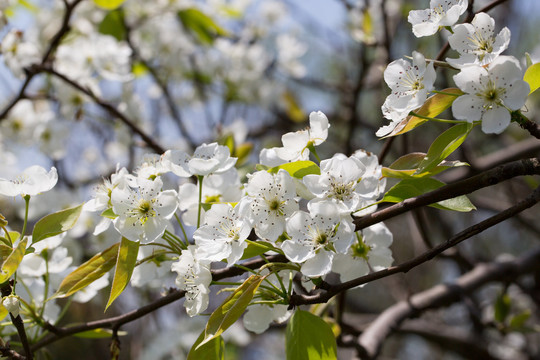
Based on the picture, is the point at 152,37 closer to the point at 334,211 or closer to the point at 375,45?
the point at 375,45

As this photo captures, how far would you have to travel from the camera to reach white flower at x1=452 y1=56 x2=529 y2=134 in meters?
A: 0.72

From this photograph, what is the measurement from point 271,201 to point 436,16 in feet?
1.35

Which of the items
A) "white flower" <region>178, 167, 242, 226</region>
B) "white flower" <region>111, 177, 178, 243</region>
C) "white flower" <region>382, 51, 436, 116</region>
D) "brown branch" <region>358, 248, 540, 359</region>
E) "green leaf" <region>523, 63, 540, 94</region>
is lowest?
"brown branch" <region>358, 248, 540, 359</region>

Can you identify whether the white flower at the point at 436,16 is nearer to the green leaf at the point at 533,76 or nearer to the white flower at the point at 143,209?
the green leaf at the point at 533,76

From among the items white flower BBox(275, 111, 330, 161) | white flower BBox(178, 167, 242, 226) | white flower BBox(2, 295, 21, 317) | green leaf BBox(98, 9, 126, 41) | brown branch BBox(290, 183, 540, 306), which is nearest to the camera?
brown branch BBox(290, 183, 540, 306)

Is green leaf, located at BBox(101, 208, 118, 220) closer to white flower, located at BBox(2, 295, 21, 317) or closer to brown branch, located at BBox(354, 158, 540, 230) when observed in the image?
white flower, located at BBox(2, 295, 21, 317)

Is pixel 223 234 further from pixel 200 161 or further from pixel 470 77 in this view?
pixel 470 77

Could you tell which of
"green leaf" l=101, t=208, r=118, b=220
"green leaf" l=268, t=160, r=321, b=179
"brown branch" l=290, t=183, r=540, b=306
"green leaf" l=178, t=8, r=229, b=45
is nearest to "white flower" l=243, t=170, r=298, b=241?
"green leaf" l=268, t=160, r=321, b=179

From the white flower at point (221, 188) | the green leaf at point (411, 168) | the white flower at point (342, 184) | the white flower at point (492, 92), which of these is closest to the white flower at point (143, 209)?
the white flower at point (221, 188)

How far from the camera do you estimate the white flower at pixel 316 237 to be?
0.79m

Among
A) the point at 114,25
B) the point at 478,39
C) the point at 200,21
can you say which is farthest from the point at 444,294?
the point at 114,25

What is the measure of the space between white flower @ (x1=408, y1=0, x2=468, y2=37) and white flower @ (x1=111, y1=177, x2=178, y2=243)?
19.6 inches

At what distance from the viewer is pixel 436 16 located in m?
0.88

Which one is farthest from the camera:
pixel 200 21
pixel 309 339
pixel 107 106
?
pixel 200 21
